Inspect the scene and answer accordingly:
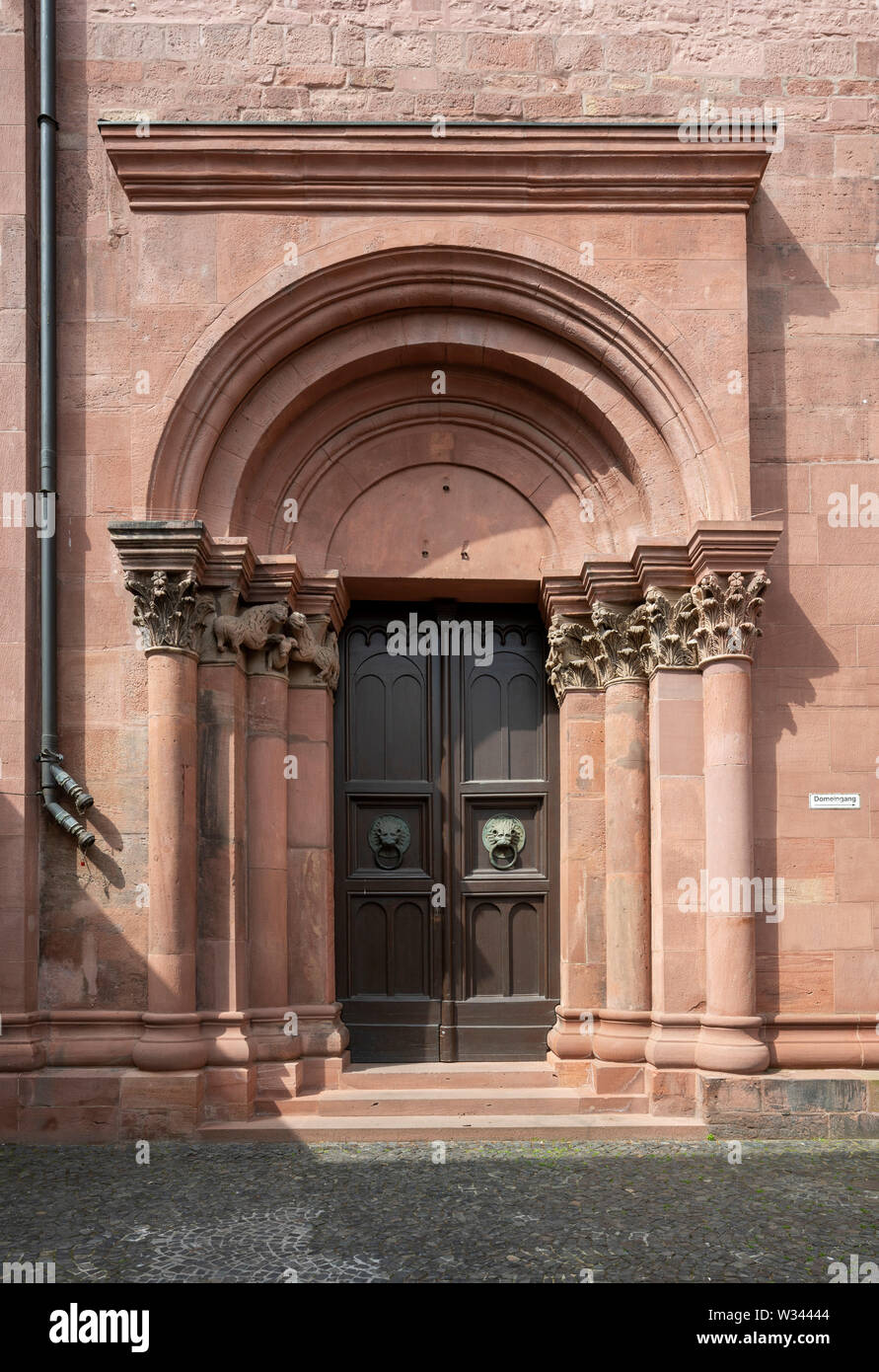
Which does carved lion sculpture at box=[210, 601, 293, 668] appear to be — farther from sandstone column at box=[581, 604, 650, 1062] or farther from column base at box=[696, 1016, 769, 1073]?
column base at box=[696, 1016, 769, 1073]

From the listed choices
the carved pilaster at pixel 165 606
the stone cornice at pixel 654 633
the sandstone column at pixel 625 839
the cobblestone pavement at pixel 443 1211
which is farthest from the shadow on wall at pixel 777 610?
the carved pilaster at pixel 165 606

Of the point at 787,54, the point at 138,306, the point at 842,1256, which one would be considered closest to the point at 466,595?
the point at 138,306

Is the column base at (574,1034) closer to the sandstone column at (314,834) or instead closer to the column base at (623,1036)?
the column base at (623,1036)

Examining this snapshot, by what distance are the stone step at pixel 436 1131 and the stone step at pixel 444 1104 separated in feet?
0.56

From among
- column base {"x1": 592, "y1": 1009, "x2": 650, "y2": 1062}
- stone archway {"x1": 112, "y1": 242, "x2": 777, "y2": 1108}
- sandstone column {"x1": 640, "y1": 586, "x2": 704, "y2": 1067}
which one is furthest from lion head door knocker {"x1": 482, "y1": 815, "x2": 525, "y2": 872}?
column base {"x1": 592, "y1": 1009, "x2": 650, "y2": 1062}

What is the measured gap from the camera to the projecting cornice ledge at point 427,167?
8.01 m

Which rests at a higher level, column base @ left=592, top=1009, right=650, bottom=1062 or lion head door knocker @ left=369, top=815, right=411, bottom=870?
lion head door knocker @ left=369, top=815, right=411, bottom=870

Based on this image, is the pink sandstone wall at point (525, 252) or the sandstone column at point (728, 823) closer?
the sandstone column at point (728, 823)

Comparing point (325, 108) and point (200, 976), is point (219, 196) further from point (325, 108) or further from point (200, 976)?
point (200, 976)

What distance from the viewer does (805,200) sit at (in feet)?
27.7

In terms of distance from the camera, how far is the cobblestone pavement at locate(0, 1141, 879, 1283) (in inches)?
209

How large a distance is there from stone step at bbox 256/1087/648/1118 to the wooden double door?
2.33 feet

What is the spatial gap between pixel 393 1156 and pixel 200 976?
5.38 feet

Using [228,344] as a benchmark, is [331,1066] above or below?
below
